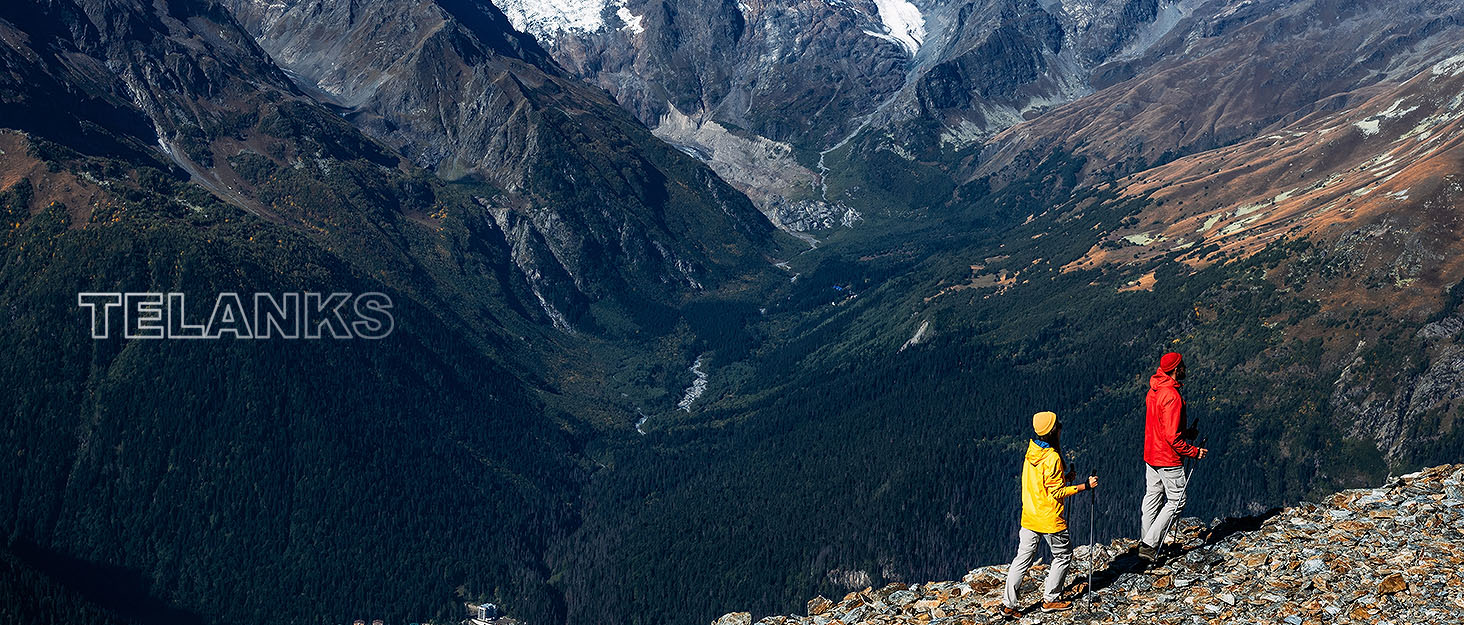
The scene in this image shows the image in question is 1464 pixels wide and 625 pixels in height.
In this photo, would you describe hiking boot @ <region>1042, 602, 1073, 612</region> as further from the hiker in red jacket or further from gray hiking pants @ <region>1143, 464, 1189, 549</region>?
gray hiking pants @ <region>1143, 464, 1189, 549</region>

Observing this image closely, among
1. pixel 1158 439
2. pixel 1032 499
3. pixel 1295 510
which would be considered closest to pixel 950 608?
pixel 1032 499

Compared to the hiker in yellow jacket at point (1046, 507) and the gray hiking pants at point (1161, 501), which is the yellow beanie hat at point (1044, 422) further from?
the gray hiking pants at point (1161, 501)

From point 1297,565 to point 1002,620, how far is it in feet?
39.8

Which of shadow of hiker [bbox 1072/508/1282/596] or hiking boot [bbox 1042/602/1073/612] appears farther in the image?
shadow of hiker [bbox 1072/508/1282/596]

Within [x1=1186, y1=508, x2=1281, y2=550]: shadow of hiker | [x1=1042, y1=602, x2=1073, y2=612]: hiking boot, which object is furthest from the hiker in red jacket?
[x1=1042, y1=602, x2=1073, y2=612]: hiking boot

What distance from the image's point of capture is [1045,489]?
46.5 m

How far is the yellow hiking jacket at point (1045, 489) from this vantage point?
46.0 m

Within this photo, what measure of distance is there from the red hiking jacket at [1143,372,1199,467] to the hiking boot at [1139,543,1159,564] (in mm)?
4486

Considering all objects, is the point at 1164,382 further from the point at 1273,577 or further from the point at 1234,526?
the point at 1234,526

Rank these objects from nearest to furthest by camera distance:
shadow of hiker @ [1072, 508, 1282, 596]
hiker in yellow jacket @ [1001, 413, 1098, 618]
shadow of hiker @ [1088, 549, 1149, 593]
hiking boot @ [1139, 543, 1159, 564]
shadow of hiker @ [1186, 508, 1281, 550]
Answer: hiker in yellow jacket @ [1001, 413, 1098, 618], shadow of hiker @ [1088, 549, 1149, 593], shadow of hiker @ [1072, 508, 1282, 596], hiking boot @ [1139, 543, 1159, 564], shadow of hiker @ [1186, 508, 1281, 550]

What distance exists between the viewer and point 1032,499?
47281mm

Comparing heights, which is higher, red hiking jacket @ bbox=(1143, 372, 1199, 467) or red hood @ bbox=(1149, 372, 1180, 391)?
red hood @ bbox=(1149, 372, 1180, 391)

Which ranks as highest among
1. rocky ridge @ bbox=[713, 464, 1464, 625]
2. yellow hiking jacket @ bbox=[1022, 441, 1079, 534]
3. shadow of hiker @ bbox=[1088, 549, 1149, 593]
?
yellow hiking jacket @ bbox=[1022, 441, 1079, 534]

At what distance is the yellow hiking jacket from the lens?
151ft
